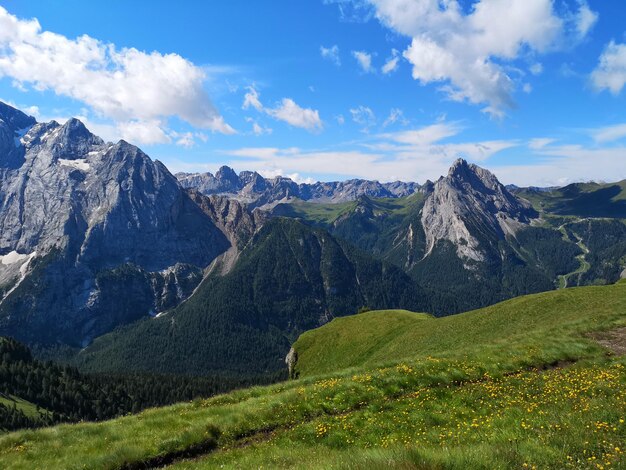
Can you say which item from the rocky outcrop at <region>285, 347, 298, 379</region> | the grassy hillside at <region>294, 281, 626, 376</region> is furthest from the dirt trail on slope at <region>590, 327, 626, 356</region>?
the rocky outcrop at <region>285, 347, 298, 379</region>

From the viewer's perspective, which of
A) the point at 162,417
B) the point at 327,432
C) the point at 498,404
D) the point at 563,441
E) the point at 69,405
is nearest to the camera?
the point at 563,441

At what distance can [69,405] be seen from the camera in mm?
184500

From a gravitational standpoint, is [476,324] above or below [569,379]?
below

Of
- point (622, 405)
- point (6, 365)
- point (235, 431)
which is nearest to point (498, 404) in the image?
point (622, 405)

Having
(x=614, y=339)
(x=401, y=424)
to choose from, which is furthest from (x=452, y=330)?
(x=401, y=424)

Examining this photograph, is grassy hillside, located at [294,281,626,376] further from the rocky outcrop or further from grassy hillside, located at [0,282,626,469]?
grassy hillside, located at [0,282,626,469]

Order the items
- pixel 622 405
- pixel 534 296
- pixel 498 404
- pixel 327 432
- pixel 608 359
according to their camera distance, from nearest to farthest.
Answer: pixel 622 405
pixel 327 432
pixel 498 404
pixel 608 359
pixel 534 296

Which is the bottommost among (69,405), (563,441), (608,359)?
(69,405)

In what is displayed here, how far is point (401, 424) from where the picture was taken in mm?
17031

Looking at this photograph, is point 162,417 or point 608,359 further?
point 608,359

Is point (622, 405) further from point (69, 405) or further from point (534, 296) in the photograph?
point (69, 405)

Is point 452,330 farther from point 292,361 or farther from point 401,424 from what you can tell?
point 401,424

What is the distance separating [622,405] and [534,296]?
49177 mm

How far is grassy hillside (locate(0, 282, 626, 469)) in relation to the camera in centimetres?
1008
